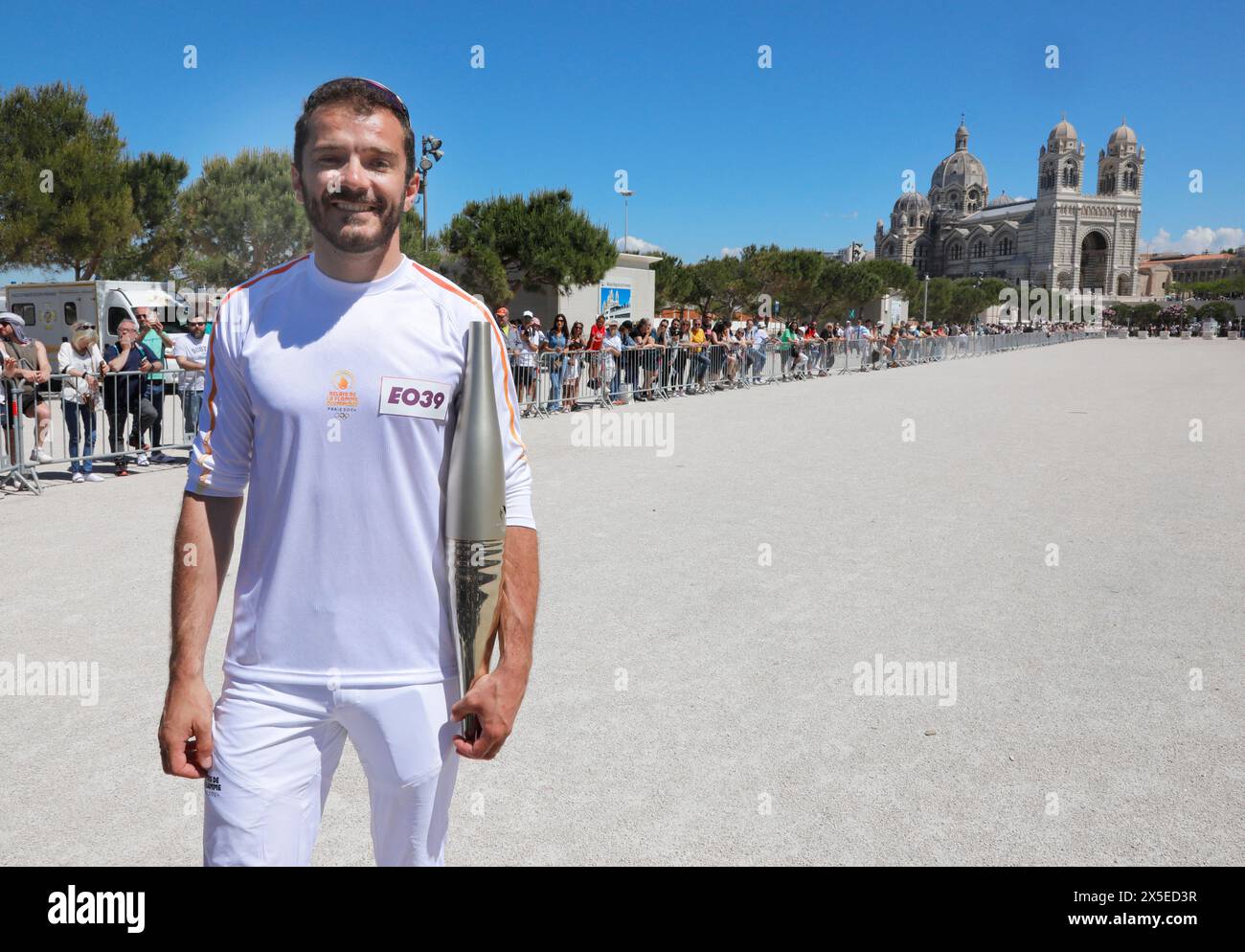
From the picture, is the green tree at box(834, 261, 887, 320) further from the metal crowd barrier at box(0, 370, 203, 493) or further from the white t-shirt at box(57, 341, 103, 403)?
the white t-shirt at box(57, 341, 103, 403)

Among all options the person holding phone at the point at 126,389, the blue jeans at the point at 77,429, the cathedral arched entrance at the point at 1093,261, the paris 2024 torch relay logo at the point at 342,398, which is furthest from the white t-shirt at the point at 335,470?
the cathedral arched entrance at the point at 1093,261

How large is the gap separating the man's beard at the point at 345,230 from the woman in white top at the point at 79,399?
9.40 m

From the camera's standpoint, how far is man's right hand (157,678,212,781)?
5.61 ft

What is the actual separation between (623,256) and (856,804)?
3490cm

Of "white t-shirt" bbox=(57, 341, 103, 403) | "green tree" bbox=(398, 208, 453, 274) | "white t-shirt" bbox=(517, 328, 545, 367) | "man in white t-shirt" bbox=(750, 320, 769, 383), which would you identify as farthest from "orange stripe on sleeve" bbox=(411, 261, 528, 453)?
"green tree" bbox=(398, 208, 453, 274)

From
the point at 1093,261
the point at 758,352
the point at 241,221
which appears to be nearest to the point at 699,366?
the point at 758,352

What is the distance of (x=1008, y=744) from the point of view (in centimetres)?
383

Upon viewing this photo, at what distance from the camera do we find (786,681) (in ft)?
14.7

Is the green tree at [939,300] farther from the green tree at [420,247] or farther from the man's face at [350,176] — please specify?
the man's face at [350,176]

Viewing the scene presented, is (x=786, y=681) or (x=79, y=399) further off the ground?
(x=79, y=399)

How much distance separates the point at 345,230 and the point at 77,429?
32.3 ft

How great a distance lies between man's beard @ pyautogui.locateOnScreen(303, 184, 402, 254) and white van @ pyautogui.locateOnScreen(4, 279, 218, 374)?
22593 millimetres

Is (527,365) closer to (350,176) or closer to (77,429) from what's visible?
(77,429)
